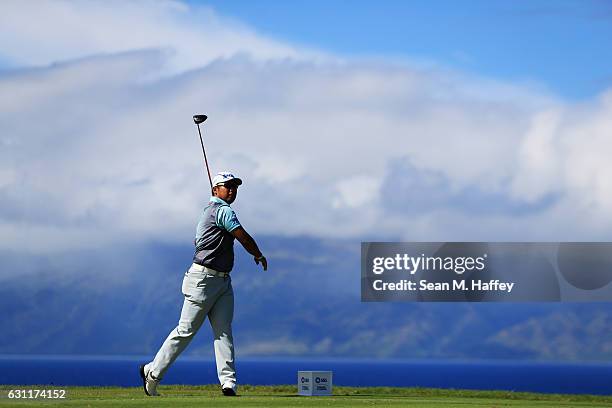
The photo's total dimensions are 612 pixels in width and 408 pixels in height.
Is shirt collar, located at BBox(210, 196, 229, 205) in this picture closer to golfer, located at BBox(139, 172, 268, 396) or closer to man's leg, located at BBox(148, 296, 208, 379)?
golfer, located at BBox(139, 172, 268, 396)

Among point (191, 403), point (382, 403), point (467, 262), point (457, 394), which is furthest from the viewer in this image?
point (467, 262)

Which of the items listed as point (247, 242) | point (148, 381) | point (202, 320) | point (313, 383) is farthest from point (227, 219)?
point (313, 383)

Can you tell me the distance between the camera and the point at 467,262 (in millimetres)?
44500

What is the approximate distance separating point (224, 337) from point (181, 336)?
22.1 inches

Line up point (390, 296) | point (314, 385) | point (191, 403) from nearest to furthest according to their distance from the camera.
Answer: point (191, 403) → point (314, 385) → point (390, 296)

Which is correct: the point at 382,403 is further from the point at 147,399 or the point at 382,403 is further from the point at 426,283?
the point at 426,283

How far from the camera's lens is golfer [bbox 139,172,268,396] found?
15531mm

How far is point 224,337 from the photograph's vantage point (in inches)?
620

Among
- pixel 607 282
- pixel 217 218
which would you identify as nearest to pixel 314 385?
pixel 217 218

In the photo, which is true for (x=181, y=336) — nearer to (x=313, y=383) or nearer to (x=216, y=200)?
(x=216, y=200)

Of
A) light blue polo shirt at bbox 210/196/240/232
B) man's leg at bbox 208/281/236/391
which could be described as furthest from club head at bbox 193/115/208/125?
man's leg at bbox 208/281/236/391

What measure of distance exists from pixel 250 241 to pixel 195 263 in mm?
810

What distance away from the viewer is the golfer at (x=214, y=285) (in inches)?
611

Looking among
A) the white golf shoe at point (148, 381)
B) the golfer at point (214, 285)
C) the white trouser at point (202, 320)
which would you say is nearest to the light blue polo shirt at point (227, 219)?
the golfer at point (214, 285)
